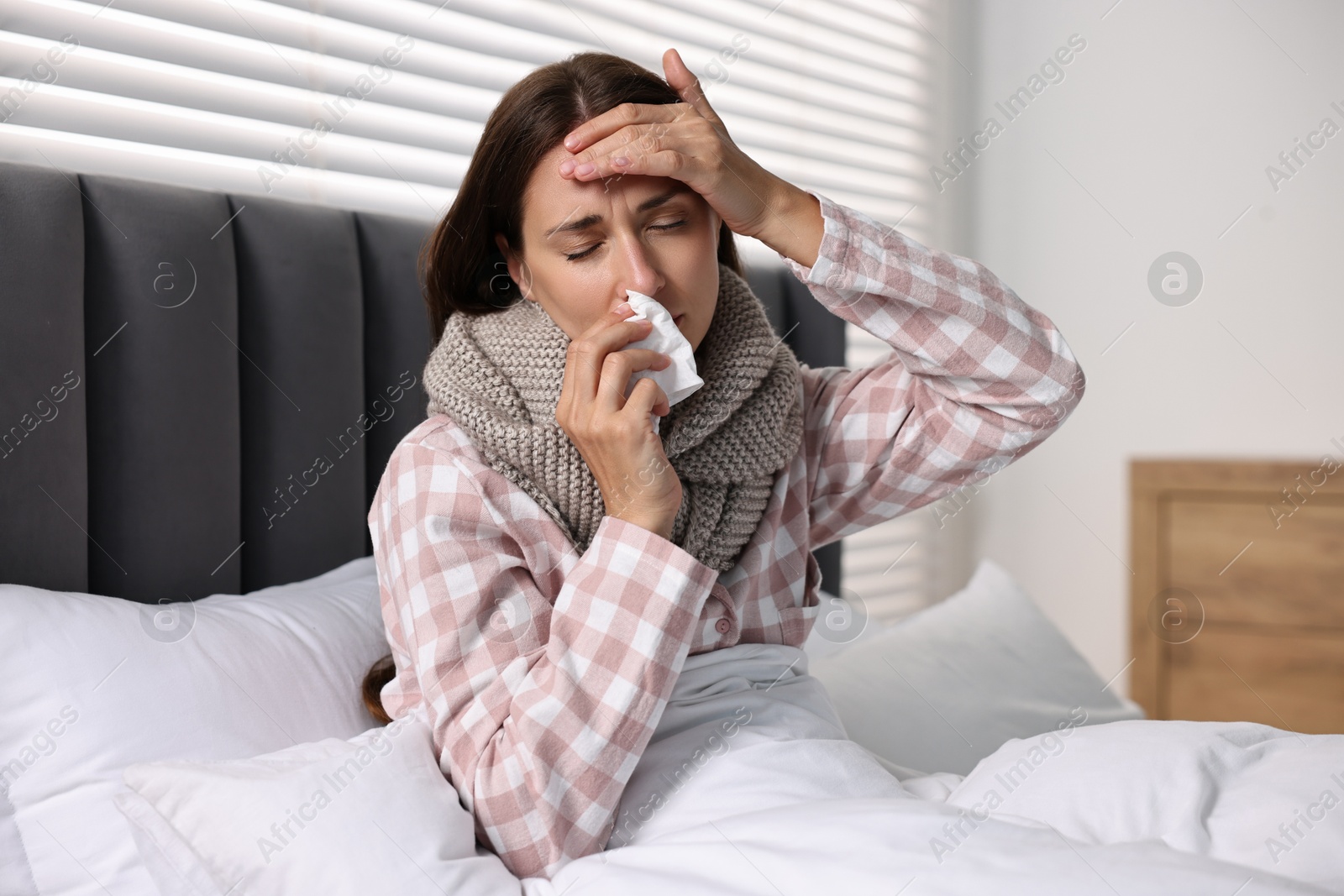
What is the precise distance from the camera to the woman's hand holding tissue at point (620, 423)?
859 mm

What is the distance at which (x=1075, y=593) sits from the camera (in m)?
2.83

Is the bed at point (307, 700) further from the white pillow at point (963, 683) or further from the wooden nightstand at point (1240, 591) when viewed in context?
the wooden nightstand at point (1240, 591)

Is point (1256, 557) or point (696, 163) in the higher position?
point (696, 163)

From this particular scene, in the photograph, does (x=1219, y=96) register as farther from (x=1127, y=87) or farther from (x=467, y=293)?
(x=467, y=293)

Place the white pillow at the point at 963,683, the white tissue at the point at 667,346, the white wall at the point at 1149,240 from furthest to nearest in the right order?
1. the white wall at the point at 1149,240
2. the white pillow at the point at 963,683
3. the white tissue at the point at 667,346

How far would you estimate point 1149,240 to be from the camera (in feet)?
8.71

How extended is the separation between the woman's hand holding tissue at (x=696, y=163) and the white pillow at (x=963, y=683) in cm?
64

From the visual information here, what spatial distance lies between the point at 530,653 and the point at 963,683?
0.81m

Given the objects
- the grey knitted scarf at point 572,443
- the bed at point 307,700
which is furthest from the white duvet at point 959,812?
the grey knitted scarf at point 572,443

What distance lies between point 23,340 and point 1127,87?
2613 millimetres

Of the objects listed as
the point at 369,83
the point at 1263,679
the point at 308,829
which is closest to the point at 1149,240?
the point at 1263,679

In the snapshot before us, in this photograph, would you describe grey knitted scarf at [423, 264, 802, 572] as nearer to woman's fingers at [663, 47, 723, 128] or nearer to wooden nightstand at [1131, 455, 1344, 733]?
woman's fingers at [663, 47, 723, 128]

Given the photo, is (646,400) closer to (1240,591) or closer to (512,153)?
(512,153)

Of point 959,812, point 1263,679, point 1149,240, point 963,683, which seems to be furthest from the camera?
point 1149,240
